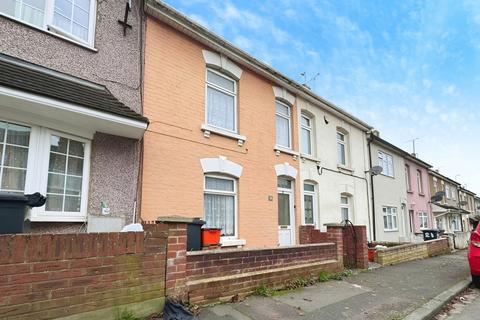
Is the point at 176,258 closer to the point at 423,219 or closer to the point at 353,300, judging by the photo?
the point at 353,300

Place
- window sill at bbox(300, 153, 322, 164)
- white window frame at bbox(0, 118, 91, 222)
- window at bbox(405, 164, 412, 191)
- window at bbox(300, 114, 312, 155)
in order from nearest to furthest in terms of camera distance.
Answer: white window frame at bbox(0, 118, 91, 222) < window sill at bbox(300, 153, 322, 164) < window at bbox(300, 114, 312, 155) < window at bbox(405, 164, 412, 191)

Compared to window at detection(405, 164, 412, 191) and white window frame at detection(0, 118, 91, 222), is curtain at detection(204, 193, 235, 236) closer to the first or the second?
white window frame at detection(0, 118, 91, 222)

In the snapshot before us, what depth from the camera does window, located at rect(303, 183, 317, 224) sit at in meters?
11.5

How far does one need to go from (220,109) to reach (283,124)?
2991 millimetres

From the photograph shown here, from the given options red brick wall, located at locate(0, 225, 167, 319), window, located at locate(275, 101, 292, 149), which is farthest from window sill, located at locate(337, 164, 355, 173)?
red brick wall, located at locate(0, 225, 167, 319)

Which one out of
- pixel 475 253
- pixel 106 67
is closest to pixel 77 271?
pixel 106 67

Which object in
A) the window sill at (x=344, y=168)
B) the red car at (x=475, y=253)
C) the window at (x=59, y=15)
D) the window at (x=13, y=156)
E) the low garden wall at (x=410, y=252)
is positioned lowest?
the low garden wall at (x=410, y=252)

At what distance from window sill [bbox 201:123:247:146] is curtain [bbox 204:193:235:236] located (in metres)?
1.52

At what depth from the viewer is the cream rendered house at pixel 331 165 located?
464 inches

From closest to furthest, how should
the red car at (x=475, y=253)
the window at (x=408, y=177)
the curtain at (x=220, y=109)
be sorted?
the red car at (x=475, y=253) → the curtain at (x=220, y=109) → the window at (x=408, y=177)

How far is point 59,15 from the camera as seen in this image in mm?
6281

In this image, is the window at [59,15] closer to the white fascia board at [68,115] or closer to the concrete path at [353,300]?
the white fascia board at [68,115]

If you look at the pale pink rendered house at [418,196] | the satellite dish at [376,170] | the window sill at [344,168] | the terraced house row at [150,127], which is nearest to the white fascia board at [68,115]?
the terraced house row at [150,127]

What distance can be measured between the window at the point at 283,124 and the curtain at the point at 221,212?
3106 mm
